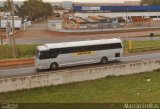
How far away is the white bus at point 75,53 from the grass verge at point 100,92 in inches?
115

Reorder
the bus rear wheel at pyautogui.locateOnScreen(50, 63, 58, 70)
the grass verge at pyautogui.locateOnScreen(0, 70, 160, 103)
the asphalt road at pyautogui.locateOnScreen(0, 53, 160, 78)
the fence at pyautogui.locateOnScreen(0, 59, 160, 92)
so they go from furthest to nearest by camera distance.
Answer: the bus rear wheel at pyautogui.locateOnScreen(50, 63, 58, 70) → the asphalt road at pyautogui.locateOnScreen(0, 53, 160, 78) → the fence at pyautogui.locateOnScreen(0, 59, 160, 92) → the grass verge at pyautogui.locateOnScreen(0, 70, 160, 103)

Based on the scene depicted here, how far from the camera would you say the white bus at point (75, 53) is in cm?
3072

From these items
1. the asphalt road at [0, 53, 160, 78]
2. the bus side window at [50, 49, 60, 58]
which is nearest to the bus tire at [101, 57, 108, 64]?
the asphalt road at [0, 53, 160, 78]

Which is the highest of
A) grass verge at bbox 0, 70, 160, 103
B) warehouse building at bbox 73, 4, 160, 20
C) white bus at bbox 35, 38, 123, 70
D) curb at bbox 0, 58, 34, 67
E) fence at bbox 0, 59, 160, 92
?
warehouse building at bbox 73, 4, 160, 20

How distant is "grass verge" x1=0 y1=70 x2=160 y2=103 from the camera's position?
82.8ft

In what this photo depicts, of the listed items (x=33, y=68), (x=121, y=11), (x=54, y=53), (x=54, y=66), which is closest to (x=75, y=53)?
(x=54, y=53)

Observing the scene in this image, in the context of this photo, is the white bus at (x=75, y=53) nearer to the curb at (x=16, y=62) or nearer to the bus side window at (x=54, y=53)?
the bus side window at (x=54, y=53)

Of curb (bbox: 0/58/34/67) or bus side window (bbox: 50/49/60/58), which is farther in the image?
curb (bbox: 0/58/34/67)

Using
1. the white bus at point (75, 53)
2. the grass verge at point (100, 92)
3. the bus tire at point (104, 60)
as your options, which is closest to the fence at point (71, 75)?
the grass verge at point (100, 92)

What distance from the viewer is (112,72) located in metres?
31.2

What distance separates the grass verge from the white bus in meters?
2.93

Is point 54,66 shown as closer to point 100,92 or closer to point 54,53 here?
point 54,53

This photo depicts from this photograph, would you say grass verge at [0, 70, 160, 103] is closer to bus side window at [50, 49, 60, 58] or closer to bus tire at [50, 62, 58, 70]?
bus tire at [50, 62, 58, 70]

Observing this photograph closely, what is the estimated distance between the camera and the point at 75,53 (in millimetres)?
31891
